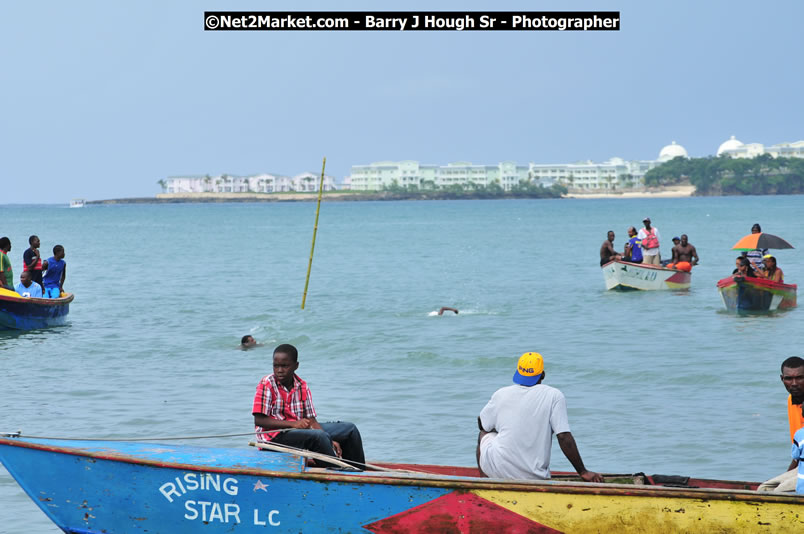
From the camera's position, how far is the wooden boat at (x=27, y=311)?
18516 mm

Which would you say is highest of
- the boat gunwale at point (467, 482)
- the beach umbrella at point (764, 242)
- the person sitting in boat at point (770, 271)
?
the beach umbrella at point (764, 242)

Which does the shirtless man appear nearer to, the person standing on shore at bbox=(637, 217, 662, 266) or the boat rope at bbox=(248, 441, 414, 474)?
the person standing on shore at bbox=(637, 217, 662, 266)

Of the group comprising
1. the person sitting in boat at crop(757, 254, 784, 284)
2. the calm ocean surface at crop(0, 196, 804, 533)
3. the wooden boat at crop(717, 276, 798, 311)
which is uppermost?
the person sitting in boat at crop(757, 254, 784, 284)

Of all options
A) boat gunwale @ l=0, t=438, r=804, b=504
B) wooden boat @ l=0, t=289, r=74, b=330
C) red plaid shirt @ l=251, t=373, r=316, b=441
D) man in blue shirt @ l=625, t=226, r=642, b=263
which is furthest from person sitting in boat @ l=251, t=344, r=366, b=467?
man in blue shirt @ l=625, t=226, r=642, b=263

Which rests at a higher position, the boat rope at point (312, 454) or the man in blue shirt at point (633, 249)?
the man in blue shirt at point (633, 249)

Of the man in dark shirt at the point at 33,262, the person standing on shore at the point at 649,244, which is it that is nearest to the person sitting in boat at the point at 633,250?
the person standing on shore at the point at 649,244

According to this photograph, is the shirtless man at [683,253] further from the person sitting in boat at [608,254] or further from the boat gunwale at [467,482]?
the boat gunwale at [467,482]

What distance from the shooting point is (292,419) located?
307 inches

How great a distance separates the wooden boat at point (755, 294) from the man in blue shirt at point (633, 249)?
4.02 meters

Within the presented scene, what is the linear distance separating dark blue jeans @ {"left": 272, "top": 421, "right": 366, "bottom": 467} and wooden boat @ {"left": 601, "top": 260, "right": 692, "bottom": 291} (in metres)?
19.0

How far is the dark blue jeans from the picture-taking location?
24.4ft

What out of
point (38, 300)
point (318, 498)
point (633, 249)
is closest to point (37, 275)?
point (38, 300)

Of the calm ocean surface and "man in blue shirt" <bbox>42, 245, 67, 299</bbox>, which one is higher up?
"man in blue shirt" <bbox>42, 245, 67, 299</bbox>

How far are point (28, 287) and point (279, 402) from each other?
12962 millimetres
